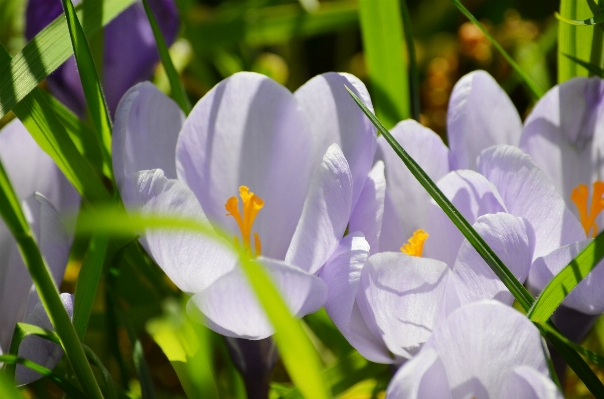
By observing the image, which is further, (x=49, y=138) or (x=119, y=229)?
(x=49, y=138)

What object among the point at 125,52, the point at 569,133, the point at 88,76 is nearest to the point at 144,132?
the point at 88,76

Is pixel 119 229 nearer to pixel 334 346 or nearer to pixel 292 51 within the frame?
pixel 334 346

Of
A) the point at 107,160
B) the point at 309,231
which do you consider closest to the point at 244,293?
the point at 309,231

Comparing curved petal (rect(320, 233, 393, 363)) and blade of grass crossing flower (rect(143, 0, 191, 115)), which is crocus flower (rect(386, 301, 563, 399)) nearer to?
curved petal (rect(320, 233, 393, 363))

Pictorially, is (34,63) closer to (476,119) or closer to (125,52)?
(125,52)

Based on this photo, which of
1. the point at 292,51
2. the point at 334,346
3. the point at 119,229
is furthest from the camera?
the point at 292,51

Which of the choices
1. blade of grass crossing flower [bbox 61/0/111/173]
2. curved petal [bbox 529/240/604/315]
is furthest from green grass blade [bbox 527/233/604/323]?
blade of grass crossing flower [bbox 61/0/111/173]

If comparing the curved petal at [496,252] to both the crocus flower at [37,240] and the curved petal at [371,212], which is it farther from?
the crocus flower at [37,240]
